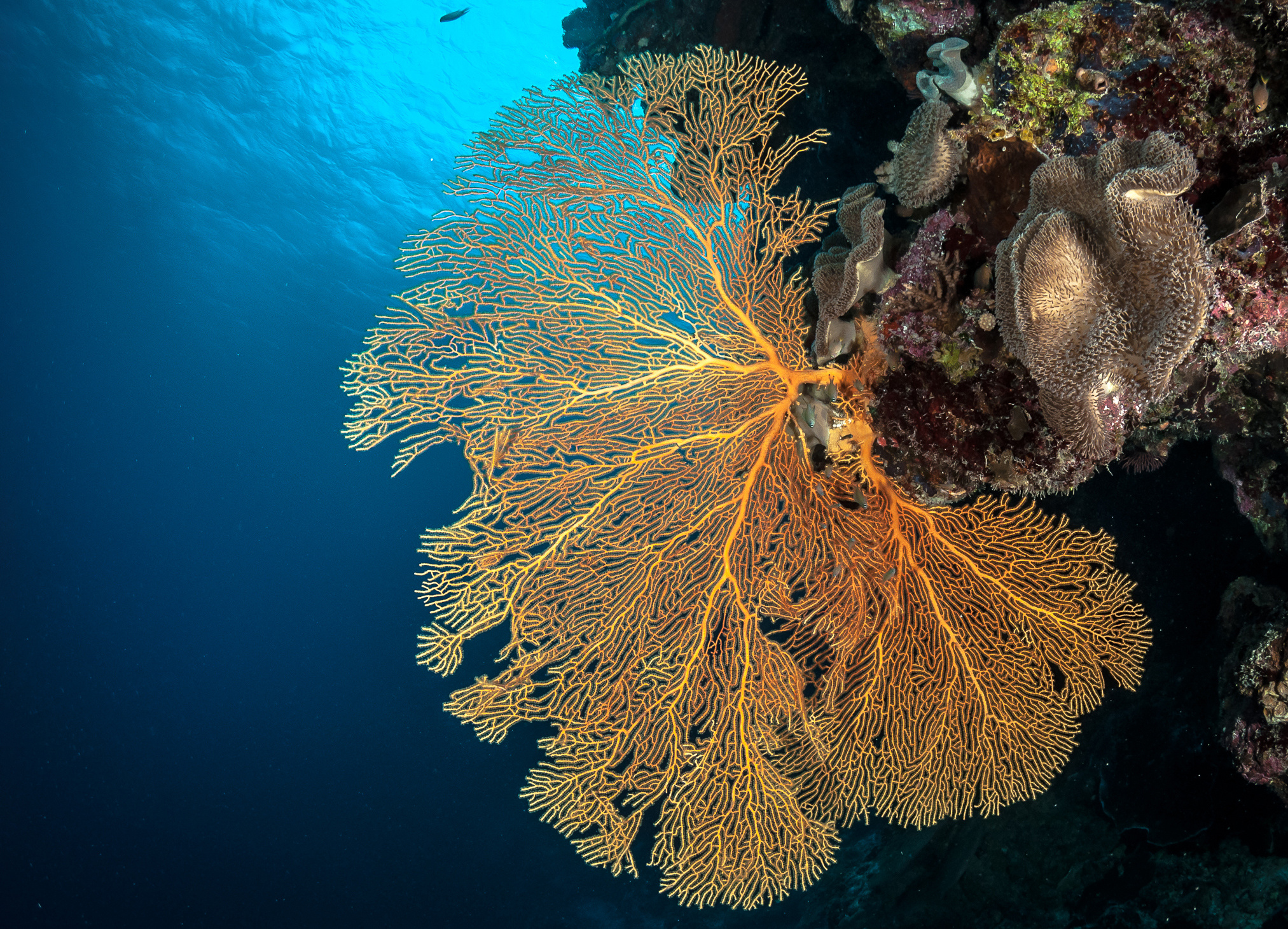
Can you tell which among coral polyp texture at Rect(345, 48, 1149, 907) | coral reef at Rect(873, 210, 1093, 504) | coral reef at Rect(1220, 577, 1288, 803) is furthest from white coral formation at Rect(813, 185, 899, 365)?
coral reef at Rect(1220, 577, 1288, 803)

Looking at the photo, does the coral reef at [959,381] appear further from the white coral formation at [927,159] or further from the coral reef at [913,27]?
the coral reef at [913,27]

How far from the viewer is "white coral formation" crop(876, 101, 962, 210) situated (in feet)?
8.77

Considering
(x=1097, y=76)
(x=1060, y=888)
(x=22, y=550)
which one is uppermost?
(x=22, y=550)

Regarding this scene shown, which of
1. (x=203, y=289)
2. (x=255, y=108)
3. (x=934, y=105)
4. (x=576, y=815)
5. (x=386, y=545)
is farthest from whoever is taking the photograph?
(x=386, y=545)

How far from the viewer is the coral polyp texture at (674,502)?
380 centimetres

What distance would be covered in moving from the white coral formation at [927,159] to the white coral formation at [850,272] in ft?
0.62

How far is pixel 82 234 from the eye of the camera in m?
29.0

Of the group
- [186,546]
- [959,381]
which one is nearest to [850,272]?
[959,381]

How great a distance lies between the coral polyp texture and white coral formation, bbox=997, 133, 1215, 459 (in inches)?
61.3

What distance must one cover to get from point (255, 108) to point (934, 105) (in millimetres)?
27259

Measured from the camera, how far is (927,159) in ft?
8.90

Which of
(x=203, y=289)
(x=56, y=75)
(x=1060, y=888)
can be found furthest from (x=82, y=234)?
(x=1060, y=888)

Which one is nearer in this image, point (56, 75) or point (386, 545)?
point (56, 75)

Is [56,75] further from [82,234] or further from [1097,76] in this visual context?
[1097,76]
